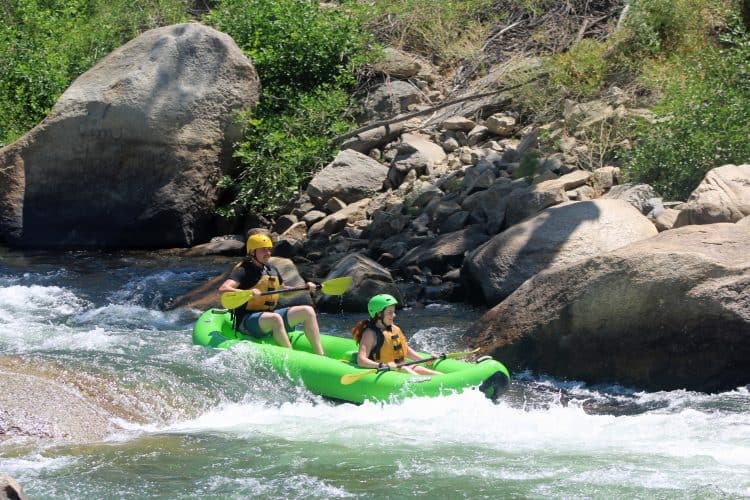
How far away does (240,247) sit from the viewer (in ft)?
39.1

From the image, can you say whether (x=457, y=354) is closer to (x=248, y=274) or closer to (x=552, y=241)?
(x=248, y=274)

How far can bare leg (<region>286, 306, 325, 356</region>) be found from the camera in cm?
746

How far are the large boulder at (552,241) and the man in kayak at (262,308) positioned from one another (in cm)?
184

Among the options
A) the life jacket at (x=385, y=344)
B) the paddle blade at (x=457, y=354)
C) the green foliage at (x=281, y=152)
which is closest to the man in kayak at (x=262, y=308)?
the life jacket at (x=385, y=344)

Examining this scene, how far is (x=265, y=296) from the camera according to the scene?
7.75m

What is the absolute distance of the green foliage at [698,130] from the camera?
988cm

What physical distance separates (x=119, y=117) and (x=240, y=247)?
6.80ft

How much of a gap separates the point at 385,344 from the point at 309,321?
0.85 m

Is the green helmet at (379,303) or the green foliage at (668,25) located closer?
the green helmet at (379,303)

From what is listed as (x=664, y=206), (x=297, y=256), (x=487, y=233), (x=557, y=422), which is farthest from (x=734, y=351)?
(x=297, y=256)

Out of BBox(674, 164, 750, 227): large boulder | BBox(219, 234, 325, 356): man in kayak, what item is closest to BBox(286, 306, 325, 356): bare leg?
BBox(219, 234, 325, 356): man in kayak

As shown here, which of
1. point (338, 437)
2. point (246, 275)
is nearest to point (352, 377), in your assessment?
point (338, 437)

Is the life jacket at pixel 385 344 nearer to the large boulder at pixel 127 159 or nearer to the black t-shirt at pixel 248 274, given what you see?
the black t-shirt at pixel 248 274

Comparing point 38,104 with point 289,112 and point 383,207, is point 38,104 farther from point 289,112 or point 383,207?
point 383,207
